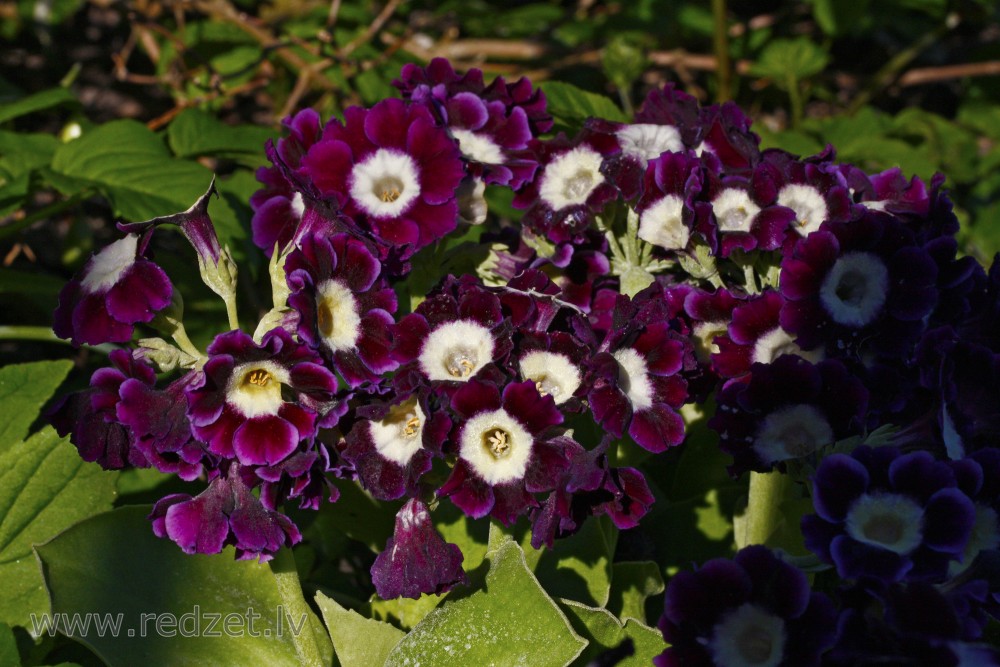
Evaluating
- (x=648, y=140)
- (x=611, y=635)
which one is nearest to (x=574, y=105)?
(x=648, y=140)

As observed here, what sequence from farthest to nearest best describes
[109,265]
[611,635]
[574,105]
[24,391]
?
[574,105] < [24,391] < [611,635] < [109,265]

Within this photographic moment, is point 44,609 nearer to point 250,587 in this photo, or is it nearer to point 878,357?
point 250,587

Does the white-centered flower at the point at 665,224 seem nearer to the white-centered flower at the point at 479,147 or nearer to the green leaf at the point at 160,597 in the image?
the white-centered flower at the point at 479,147

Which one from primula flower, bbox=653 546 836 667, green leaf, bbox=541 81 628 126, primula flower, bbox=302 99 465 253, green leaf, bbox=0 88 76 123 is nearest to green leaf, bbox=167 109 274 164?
green leaf, bbox=0 88 76 123

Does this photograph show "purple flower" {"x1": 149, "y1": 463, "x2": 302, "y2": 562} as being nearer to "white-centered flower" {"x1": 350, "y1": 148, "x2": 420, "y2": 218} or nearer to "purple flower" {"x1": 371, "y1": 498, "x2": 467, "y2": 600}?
"purple flower" {"x1": 371, "y1": 498, "x2": 467, "y2": 600}

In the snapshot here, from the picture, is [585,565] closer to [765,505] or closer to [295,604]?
[765,505]

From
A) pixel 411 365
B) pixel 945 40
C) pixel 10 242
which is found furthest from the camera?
pixel 945 40

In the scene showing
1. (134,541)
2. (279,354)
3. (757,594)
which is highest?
(279,354)

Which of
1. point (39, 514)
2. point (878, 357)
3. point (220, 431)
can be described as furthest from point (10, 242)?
point (878, 357)
